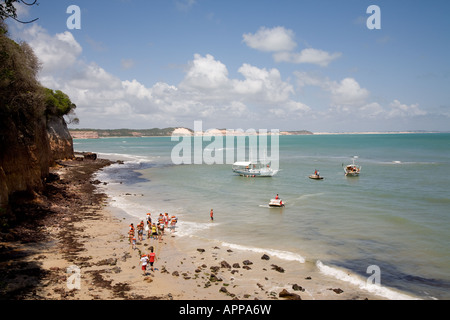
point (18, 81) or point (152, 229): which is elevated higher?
point (18, 81)

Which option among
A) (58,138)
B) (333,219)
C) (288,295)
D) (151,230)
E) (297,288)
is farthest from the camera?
(58,138)

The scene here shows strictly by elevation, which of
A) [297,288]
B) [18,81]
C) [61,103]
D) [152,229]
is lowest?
[297,288]

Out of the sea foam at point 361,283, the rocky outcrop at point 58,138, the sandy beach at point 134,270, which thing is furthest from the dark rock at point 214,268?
the rocky outcrop at point 58,138

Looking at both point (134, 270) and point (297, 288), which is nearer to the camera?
point (297, 288)

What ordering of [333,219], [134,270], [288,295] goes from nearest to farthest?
[288,295] → [134,270] → [333,219]

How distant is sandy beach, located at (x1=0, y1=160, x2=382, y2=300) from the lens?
541 inches

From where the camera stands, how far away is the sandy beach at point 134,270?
45.1 feet

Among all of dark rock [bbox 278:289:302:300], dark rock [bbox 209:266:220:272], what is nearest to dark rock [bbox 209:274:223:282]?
dark rock [bbox 209:266:220:272]

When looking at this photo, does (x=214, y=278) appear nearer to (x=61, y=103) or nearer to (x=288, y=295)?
(x=288, y=295)

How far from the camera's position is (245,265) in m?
17.5

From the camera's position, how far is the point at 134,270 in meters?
16.3

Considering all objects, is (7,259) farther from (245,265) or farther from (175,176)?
(175,176)

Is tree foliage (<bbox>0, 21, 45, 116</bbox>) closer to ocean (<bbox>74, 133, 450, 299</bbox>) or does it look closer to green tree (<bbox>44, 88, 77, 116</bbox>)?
ocean (<bbox>74, 133, 450, 299</bbox>)

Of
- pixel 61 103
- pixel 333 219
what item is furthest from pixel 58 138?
pixel 333 219
